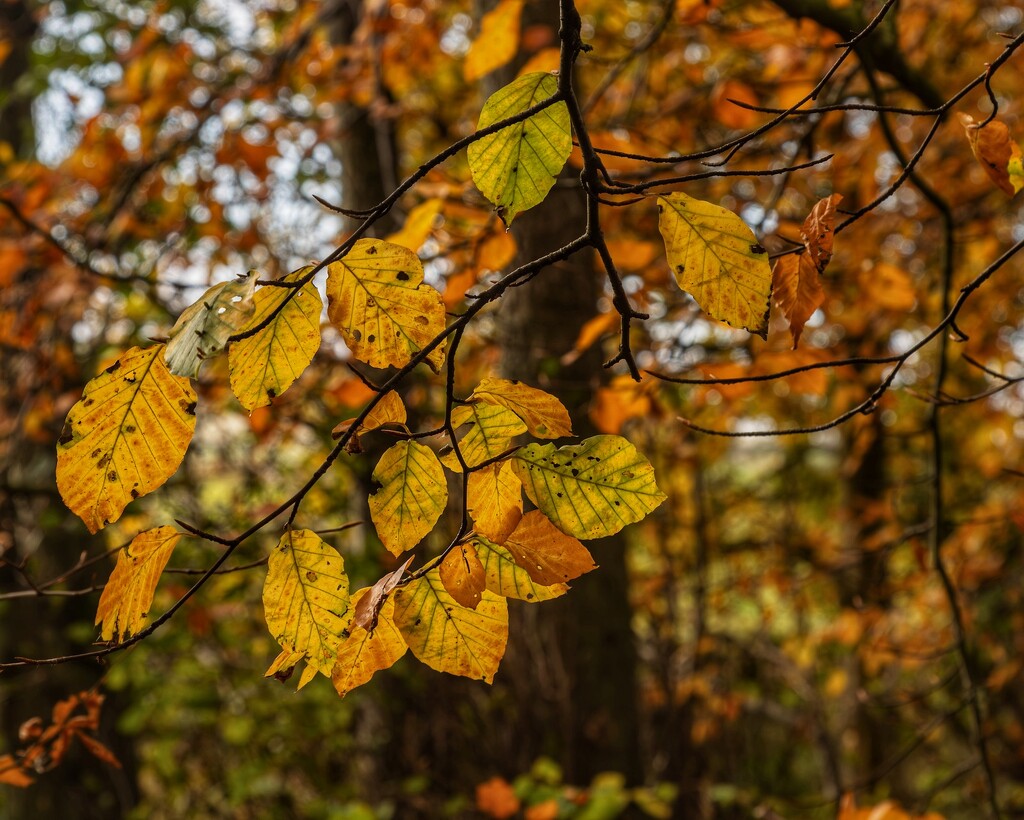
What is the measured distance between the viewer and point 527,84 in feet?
2.36

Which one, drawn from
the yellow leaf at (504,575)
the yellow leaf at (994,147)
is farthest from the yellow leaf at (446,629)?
the yellow leaf at (994,147)

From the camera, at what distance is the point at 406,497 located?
71cm

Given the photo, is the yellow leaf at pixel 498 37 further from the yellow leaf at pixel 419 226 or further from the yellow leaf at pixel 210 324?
the yellow leaf at pixel 210 324

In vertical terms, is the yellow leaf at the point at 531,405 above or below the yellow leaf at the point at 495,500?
above

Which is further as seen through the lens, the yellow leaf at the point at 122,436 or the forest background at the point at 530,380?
the forest background at the point at 530,380

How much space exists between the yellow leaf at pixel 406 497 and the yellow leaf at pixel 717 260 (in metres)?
0.28

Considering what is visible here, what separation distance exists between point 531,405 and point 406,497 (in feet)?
0.45

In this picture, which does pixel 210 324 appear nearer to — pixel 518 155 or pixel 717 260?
→ pixel 518 155

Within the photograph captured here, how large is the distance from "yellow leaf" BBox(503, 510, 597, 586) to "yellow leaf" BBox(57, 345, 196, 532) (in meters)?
0.28

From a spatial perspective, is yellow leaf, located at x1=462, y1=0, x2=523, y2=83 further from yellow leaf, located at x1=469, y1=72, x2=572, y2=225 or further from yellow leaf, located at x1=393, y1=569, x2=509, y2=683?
yellow leaf, located at x1=393, y1=569, x2=509, y2=683

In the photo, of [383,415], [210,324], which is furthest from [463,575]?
[210,324]

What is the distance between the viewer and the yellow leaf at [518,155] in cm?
69

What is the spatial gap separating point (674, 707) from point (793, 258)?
2.67 metres

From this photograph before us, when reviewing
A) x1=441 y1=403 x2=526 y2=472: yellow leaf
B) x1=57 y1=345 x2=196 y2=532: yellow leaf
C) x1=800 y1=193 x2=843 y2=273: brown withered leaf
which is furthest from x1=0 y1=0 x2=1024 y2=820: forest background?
x1=57 y1=345 x2=196 y2=532: yellow leaf
